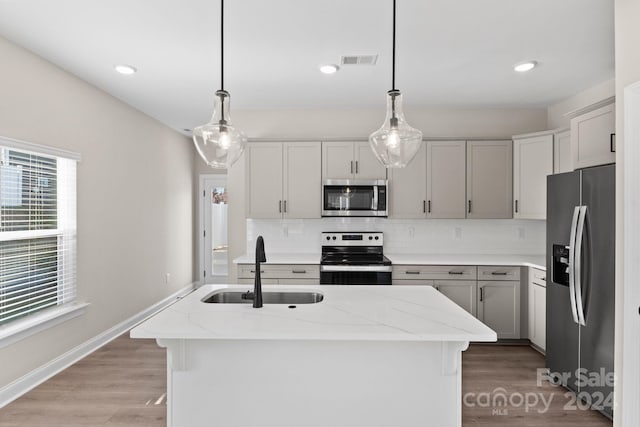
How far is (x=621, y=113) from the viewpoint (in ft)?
6.76

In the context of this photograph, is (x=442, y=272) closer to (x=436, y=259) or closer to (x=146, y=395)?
(x=436, y=259)

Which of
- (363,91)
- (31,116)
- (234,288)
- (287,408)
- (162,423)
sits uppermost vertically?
(363,91)

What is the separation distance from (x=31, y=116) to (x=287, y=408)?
9.21ft

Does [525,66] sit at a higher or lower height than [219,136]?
higher

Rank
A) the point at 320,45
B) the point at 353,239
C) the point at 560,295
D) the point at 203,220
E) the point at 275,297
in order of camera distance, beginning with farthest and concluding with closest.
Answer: the point at 203,220, the point at 353,239, the point at 560,295, the point at 320,45, the point at 275,297

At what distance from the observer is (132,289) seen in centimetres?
450

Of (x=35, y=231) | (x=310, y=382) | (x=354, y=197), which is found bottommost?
(x=310, y=382)

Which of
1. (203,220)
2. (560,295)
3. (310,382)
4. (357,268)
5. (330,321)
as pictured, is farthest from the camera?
(203,220)

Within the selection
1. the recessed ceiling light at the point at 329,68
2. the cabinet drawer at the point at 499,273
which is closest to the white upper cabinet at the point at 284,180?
the recessed ceiling light at the point at 329,68

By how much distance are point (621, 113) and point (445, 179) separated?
217cm

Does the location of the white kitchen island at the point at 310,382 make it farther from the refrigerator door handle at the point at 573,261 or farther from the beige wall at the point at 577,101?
the beige wall at the point at 577,101

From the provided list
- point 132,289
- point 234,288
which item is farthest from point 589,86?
point 132,289

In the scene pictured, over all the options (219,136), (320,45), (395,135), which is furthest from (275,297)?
(320,45)

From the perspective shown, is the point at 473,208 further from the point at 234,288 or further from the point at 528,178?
the point at 234,288
